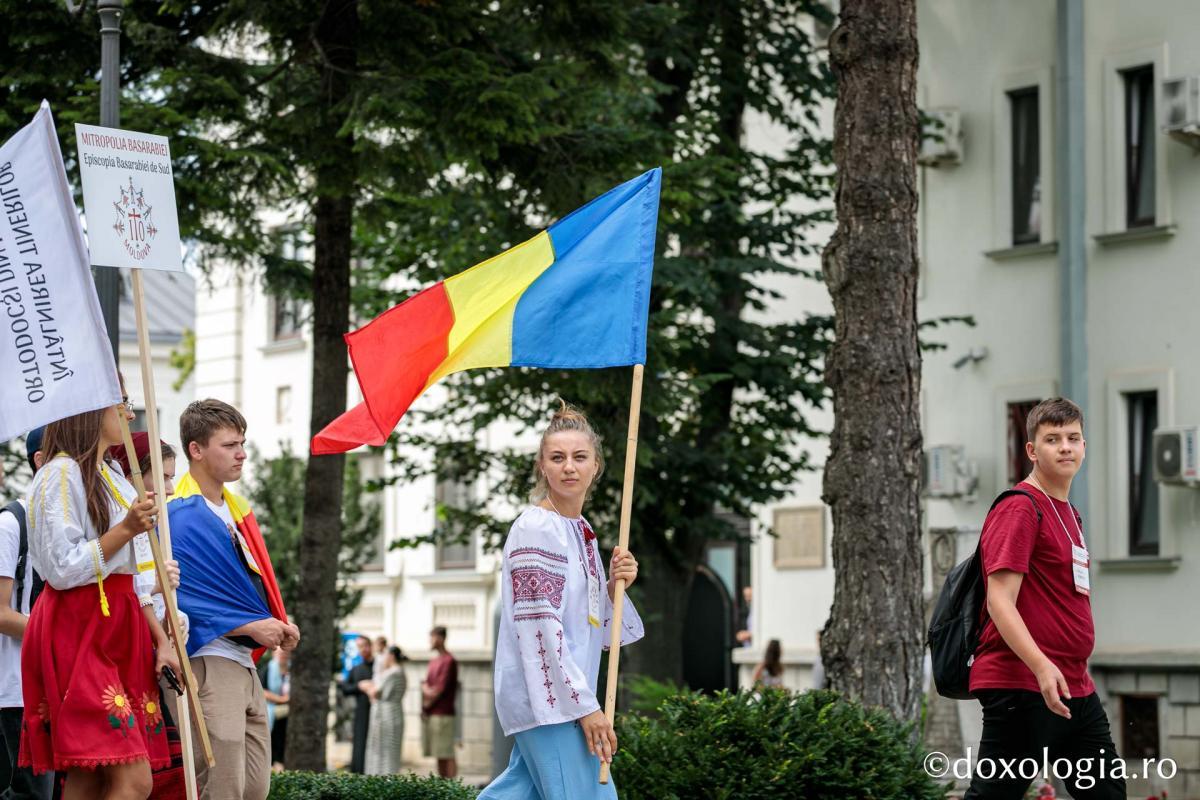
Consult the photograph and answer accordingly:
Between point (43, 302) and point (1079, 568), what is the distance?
163 inches

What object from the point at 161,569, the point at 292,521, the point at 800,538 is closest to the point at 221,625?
the point at 161,569

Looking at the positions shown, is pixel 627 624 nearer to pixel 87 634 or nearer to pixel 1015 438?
pixel 87 634

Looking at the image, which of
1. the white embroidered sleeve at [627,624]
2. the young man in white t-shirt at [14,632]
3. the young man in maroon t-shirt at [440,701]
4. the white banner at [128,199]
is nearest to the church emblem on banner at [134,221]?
the white banner at [128,199]

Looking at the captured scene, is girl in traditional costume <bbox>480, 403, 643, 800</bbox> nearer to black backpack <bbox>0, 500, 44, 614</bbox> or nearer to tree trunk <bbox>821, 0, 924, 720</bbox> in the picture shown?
black backpack <bbox>0, 500, 44, 614</bbox>

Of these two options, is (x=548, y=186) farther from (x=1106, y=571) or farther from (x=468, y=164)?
(x=1106, y=571)

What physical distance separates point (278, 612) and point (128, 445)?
164 centimetres

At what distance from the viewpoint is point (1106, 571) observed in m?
23.2

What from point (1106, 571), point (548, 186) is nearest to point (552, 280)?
point (548, 186)

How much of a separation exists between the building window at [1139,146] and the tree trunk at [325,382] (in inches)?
436

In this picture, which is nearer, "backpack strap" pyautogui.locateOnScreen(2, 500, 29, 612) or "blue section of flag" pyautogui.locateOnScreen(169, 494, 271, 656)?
"backpack strap" pyautogui.locateOnScreen(2, 500, 29, 612)

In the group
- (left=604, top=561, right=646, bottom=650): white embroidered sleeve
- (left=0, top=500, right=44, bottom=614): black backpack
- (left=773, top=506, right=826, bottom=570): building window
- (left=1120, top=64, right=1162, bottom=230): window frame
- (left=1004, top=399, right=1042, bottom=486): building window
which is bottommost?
(left=604, top=561, right=646, bottom=650): white embroidered sleeve

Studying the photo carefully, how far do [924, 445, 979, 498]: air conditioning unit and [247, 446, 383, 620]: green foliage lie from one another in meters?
7.58

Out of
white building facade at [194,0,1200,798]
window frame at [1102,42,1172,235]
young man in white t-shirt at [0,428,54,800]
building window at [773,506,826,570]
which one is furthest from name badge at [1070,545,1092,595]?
building window at [773,506,826,570]

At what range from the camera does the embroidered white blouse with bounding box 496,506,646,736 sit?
6.97 meters
